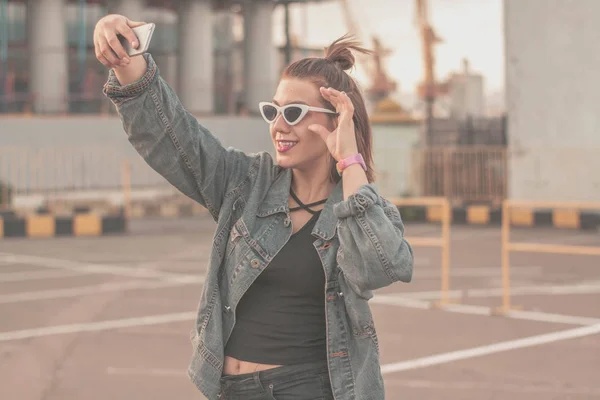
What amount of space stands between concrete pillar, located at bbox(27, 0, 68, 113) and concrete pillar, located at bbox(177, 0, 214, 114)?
504cm

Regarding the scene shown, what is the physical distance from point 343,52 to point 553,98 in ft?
56.8

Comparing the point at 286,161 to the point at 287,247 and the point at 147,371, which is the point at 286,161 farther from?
the point at 147,371

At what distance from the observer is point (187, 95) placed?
1416 inches

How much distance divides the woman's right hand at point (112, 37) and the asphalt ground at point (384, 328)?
3.77 meters

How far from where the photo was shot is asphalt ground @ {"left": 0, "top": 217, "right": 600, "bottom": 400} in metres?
6.08

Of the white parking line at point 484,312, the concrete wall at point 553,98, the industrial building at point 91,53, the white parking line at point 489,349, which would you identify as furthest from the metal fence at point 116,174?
the white parking line at point 489,349

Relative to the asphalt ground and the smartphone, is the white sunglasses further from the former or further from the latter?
the asphalt ground

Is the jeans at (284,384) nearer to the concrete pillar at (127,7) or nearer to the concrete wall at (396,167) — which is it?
the concrete wall at (396,167)

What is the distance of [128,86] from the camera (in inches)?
99.5

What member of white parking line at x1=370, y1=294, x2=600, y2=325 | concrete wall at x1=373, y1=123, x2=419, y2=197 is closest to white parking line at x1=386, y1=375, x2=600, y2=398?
white parking line at x1=370, y1=294, x2=600, y2=325

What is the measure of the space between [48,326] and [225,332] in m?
5.71

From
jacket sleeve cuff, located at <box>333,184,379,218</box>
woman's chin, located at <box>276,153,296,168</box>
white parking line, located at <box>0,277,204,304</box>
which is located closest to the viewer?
jacket sleeve cuff, located at <box>333,184,379,218</box>

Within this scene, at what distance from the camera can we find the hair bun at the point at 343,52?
111 inches

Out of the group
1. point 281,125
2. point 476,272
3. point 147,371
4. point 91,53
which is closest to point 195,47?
point 91,53
